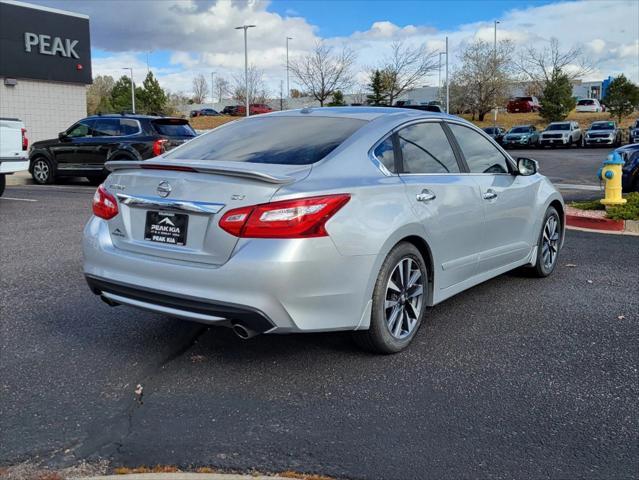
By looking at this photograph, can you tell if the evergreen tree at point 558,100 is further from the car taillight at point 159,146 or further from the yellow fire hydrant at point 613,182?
the yellow fire hydrant at point 613,182

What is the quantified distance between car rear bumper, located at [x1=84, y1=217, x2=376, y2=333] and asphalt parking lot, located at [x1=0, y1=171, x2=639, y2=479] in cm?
41

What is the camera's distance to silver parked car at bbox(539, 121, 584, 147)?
3747 centimetres

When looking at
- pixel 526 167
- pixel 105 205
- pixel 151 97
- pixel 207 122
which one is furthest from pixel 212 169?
pixel 151 97

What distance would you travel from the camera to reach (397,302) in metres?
4.25

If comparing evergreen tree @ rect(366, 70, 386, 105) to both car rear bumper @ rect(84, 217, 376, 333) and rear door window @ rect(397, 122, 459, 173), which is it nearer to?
rear door window @ rect(397, 122, 459, 173)

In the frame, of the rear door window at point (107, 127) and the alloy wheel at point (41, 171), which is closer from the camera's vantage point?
the rear door window at point (107, 127)

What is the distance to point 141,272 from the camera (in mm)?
3898

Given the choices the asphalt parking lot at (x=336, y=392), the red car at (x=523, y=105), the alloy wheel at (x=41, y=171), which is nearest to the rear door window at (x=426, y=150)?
the asphalt parking lot at (x=336, y=392)

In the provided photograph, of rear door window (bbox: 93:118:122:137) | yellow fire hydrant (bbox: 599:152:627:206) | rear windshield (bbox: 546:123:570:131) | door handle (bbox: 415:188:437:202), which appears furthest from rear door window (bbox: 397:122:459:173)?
rear windshield (bbox: 546:123:570:131)

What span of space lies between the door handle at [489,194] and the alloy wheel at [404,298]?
1.07 meters

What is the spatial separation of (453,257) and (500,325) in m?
0.69

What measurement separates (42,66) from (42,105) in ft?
→ 4.35

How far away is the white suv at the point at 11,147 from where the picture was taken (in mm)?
11562

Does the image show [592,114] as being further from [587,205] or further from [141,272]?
[141,272]
